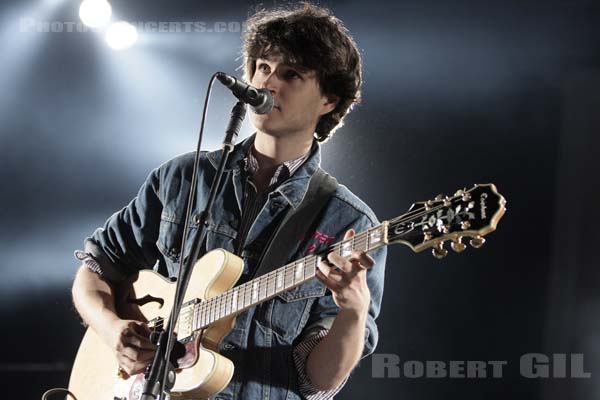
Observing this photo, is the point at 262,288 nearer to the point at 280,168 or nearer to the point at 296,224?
the point at 296,224

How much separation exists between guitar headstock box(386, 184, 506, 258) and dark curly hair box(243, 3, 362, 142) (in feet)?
3.25

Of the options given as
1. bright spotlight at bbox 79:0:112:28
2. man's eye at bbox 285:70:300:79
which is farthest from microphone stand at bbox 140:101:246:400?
bright spotlight at bbox 79:0:112:28

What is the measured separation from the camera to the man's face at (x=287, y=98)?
8.73 ft

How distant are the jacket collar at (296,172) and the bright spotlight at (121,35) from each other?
7.21ft

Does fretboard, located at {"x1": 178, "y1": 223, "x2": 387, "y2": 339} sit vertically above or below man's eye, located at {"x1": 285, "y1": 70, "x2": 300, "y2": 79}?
below

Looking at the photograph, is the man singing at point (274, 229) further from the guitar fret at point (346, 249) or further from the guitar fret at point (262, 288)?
the guitar fret at point (262, 288)

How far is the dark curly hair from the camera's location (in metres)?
2.80

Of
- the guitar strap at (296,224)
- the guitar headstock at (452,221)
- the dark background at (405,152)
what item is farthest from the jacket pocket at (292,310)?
the dark background at (405,152)

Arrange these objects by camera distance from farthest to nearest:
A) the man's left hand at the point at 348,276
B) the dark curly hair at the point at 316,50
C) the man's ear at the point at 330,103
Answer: the man's ear at the point at 330,103 < the dark curly hair at the point at 316,50 < the man's left hand at the point at 348,276

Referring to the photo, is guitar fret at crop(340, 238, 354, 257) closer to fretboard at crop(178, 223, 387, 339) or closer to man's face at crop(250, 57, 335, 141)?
fretboard at crop(178, 223, 387, 339)

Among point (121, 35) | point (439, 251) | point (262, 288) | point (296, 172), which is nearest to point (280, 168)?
point (296, 172)

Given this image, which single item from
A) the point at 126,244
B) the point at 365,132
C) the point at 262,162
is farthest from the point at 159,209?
the point at 365,132

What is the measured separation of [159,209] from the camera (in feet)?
9.11

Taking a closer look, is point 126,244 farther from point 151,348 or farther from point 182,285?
point 182,285
